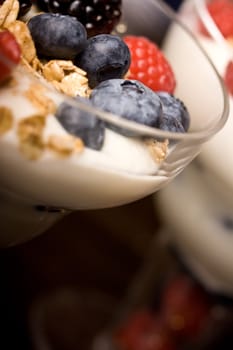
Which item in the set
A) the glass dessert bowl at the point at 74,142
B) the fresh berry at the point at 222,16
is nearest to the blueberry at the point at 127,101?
the glass dessert bowl at the point at 74,142

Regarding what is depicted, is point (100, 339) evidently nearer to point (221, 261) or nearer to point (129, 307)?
point (129, 307)

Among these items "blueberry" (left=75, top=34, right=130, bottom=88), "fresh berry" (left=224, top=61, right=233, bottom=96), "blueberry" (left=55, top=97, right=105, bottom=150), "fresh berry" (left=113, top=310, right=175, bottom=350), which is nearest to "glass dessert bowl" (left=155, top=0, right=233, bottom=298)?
"fresh berry" (left=224, top=61, right=233, bottom=96)

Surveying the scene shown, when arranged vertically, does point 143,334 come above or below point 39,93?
below

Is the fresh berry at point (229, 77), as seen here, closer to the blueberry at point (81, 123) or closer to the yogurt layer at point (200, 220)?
the yogurt layer at point (200, 220)

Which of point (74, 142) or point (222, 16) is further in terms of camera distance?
point (222, 16)

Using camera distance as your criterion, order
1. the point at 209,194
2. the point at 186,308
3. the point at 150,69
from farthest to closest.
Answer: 1. the point at 186,308
2. the point at 209,194
3. the point at 150,69

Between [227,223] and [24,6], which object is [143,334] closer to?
[227,223]

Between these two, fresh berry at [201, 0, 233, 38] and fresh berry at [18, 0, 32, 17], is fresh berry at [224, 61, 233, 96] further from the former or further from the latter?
fresh berry at [18, 0, 32, 17]

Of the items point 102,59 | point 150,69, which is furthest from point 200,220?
point 102,59
